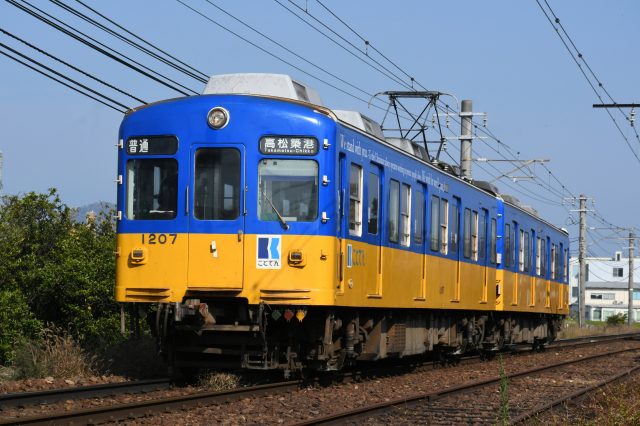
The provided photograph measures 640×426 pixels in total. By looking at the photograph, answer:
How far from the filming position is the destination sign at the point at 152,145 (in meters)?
12.6

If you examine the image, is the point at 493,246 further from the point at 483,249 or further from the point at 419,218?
the point at 419,218

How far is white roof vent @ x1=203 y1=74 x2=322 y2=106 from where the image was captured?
42.7 feet

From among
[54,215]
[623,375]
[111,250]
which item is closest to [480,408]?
[623,375]

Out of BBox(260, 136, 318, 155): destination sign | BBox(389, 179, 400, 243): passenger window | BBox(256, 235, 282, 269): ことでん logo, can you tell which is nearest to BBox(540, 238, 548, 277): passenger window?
BBox(389, 179, 400, 243): passenger window

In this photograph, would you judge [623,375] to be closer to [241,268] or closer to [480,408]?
[480,408]

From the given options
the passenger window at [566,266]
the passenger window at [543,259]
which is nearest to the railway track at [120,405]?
the passenger window at [543,259]

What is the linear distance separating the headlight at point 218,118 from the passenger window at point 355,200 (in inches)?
64.0

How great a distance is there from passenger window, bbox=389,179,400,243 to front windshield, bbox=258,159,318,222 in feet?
7.73

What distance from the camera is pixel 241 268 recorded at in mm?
12141

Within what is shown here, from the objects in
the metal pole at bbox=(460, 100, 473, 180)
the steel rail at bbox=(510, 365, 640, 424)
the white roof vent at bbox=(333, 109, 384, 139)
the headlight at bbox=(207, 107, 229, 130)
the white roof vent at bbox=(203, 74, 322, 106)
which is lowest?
the steel rail at bbox=(510, 365, 640, 424)

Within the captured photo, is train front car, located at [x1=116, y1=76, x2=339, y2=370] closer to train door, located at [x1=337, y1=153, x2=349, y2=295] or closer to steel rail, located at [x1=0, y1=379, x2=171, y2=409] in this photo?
train door, located at [x1=337, y1=153, x2=349, y2=295]

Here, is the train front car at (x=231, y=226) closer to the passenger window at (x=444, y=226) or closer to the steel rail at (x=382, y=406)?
the steel rail at (x=382, y=406)

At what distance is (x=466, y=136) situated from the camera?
30969mm

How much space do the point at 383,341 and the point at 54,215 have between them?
16374 mm
